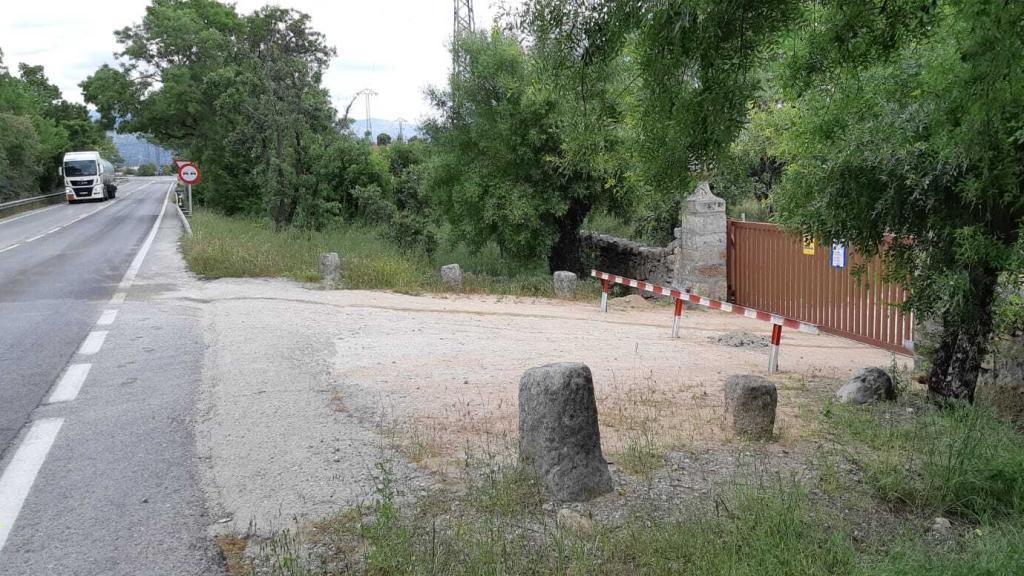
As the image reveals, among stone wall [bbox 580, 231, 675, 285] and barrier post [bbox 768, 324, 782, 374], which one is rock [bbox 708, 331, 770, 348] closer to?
barrier post [bbox 768, 324, 782, 374]

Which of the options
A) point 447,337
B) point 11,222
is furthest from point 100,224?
point 447,337

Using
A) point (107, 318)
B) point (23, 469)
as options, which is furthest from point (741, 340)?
point (23, 469)

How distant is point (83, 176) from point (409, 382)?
50654 millimetres

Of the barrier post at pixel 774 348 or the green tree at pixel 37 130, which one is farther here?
the green tree at pixel 37 130

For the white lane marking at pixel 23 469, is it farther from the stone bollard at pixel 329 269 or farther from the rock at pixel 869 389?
the stone bollard at pixel 329 269

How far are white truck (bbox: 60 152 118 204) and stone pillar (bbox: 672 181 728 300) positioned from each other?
1800 inches

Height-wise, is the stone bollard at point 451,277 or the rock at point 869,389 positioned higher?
the stone bollard at point 451,277

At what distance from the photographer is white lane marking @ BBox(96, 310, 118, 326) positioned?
1040cm

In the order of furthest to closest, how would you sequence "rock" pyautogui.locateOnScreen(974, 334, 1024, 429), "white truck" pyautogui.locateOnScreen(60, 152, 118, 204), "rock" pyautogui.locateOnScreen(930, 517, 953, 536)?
1. "white truck" pyautogui.locateOnScreen(60, 152, 118, 204)
2. "rock" pyautogui.locateOnScreen(974, 334, 1024, 429)
3. "rock" pyautogui.locateOnScreen(930, 517, 953, 536)

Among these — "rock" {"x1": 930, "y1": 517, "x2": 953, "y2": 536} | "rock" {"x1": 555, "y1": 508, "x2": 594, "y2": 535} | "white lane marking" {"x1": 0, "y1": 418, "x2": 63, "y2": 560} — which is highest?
"rock" {"x1": 555, "y1": 508, "x2": 594, "y2": 535}

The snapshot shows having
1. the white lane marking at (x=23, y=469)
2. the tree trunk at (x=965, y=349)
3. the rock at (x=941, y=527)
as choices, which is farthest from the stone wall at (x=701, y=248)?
the white lane marking at (x=23, y=469)

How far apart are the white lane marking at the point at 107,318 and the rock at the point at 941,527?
954cm

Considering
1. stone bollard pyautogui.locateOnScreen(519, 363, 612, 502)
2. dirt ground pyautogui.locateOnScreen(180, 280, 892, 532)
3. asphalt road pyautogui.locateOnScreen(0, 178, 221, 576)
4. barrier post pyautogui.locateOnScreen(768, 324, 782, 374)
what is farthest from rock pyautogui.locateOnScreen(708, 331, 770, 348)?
stone bollard pyautogui.locateOnScreen(519, 363, 612, 502)

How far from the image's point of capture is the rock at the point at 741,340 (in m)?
11.3
